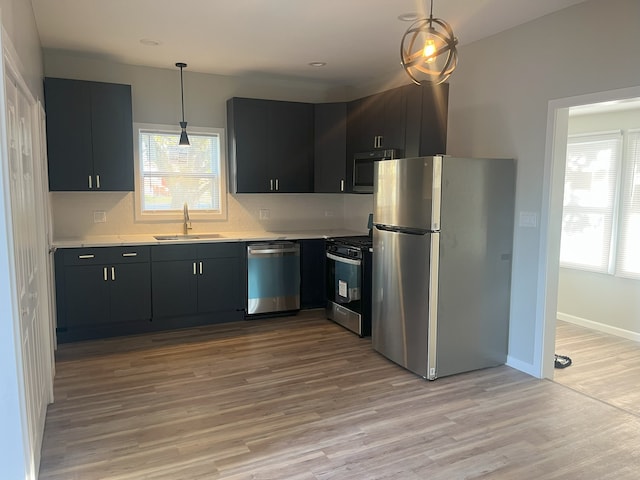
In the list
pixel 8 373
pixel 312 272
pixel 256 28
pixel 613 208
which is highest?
pixel 256 28

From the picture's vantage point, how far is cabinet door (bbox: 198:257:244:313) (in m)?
4.84

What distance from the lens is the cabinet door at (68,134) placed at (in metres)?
4.33

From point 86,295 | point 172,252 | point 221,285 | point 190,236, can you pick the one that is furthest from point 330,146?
point 86,295

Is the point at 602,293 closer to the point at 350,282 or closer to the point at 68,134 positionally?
the point at 350,282

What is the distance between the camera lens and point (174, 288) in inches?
186

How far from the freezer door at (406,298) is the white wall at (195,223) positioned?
188 cm

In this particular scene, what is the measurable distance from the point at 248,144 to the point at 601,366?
409 centimetres

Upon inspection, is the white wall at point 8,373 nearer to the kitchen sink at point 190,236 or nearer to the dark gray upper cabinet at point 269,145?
the kitchen sink at point 190,236

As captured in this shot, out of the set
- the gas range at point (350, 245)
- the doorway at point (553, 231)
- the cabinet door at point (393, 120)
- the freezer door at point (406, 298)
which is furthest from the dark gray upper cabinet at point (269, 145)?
the doorway at point (553, 231)

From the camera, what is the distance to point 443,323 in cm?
357

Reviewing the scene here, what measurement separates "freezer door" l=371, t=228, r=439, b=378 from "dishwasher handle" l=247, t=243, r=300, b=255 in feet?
4.47

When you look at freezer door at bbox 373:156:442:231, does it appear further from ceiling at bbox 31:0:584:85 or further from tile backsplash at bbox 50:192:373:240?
tile backsplash at bbox 50:192:373:240

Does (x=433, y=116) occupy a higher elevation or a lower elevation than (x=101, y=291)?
higher

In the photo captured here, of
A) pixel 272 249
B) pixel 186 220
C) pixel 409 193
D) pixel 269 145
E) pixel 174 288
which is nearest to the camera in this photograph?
pixel 409 193
